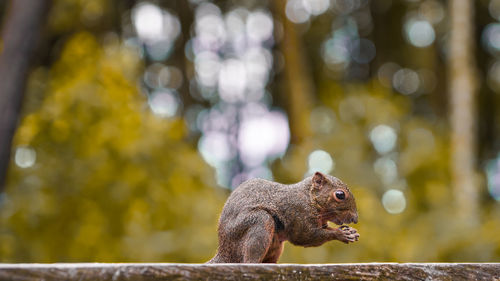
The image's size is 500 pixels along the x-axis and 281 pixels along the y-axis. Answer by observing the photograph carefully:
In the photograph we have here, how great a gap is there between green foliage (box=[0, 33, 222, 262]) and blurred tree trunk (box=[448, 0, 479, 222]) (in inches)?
81.7

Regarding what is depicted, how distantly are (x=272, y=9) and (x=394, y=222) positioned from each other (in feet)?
11.6

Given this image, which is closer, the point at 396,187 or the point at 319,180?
the point at 319,180

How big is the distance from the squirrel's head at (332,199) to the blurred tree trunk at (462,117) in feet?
13.0

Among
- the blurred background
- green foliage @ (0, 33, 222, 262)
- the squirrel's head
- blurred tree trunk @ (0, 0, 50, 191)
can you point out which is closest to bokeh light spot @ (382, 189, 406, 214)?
the blurred background

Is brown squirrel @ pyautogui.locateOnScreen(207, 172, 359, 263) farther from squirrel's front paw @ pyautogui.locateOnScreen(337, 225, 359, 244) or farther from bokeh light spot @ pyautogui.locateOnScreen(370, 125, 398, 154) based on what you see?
bokeh light spot @ pyautogui.locateOnScreen(370, 125, 398, 154)

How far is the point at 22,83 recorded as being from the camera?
3539 mm

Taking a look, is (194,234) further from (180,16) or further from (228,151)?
(180,16)

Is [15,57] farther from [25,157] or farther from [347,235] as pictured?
[347,235]

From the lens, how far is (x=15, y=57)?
3572 mm

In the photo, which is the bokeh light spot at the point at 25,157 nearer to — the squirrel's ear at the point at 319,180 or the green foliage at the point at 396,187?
the green foliage at the point at 396,187

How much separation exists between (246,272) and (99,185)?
363 centimetres

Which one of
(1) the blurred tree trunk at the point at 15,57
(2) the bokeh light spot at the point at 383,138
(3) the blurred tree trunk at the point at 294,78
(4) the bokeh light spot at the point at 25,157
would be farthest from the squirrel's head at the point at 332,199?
(3) the blurred tree trunk at the point at 294,78

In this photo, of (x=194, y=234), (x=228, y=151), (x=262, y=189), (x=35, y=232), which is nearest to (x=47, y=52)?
(x=228, y=151)

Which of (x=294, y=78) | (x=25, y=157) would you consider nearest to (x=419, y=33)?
(x=294, y=78)
